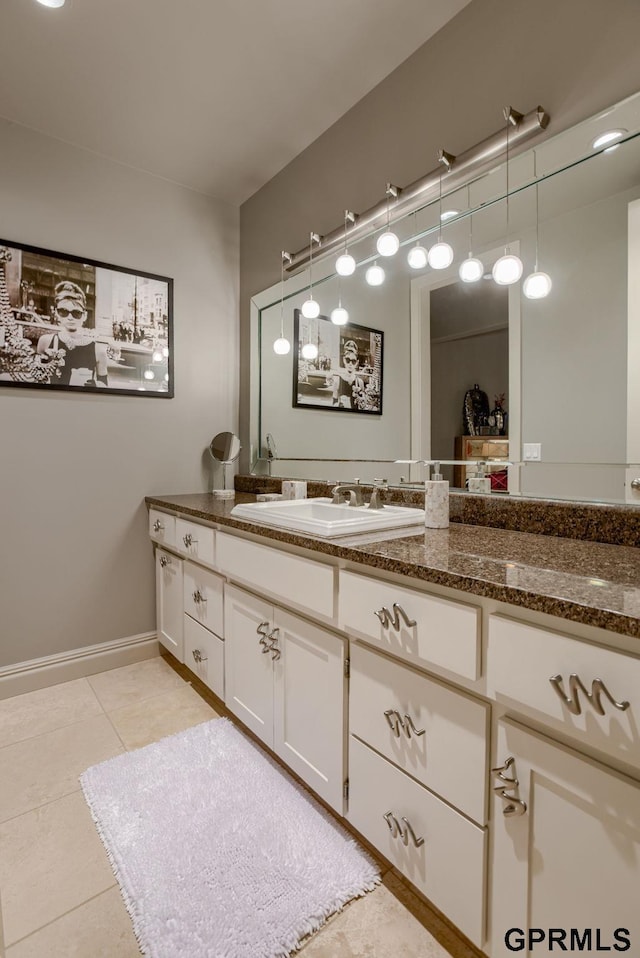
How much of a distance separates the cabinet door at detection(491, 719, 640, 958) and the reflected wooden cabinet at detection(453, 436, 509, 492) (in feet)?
2.82

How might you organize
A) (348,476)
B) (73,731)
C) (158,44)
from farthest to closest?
(348,476) → (73,731) → (158,44)

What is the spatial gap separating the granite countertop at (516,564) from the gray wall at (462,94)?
3.88ft

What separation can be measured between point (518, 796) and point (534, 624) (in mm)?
324

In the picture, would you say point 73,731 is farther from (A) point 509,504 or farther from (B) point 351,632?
(A) point 509,504

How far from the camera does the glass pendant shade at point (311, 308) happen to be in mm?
2162

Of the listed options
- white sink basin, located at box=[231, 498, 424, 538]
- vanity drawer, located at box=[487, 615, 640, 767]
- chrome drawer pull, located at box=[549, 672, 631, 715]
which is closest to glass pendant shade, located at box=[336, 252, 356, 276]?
white sink basin, located at box=[231, 498, 424, 538]

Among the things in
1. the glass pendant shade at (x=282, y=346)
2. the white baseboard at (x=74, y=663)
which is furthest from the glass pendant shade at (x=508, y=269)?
the white baseboard at (x=74, y=663)

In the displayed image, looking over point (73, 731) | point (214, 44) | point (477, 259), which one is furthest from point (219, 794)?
point (214, 44)

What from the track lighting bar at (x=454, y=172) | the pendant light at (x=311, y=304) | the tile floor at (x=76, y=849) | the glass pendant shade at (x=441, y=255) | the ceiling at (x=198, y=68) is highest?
the ceiling at (x=198, y=68)

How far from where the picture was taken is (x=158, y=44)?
64.8 inches

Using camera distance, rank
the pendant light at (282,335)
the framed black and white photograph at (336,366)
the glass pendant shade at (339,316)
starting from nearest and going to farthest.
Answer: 1. the framed black and white photograph at (336,366)
2. the glass pendant shade at (339,316)
3. the pendant light at (282,335)

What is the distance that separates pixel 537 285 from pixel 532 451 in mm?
505

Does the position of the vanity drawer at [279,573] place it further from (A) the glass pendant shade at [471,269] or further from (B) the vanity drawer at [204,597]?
(A) the glass pendant shade at [471,269]

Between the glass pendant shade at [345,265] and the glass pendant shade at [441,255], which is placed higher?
the glass pendant shade at [345,265]
